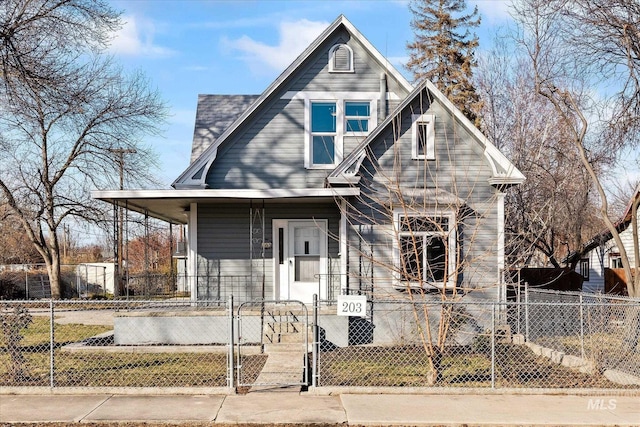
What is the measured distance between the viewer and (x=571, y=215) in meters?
23.8

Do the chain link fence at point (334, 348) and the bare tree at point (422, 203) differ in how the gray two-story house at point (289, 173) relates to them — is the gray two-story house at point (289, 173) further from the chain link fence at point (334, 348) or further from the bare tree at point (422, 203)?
the chain link fence at point (334, 348)

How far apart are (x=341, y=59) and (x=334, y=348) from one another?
7.23m

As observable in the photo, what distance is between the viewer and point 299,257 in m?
16.6

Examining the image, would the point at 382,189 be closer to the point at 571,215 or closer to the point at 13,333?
the point at 13,333

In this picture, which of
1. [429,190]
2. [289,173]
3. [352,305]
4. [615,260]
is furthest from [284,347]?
[615,260]

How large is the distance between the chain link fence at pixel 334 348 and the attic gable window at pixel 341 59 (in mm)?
5945

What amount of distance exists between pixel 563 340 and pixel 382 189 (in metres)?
5.13

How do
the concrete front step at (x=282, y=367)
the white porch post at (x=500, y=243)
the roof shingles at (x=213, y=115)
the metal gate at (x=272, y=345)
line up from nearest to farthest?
the concrete front step at (x=282, y=367), the metal gate at (x=272, y=345), the white porch post at (x=500, y=243), the roof shingles at (x=213, y=115)

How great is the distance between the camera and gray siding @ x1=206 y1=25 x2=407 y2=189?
54.4 feet

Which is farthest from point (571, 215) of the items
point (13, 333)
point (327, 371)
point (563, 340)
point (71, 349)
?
point (13, 333)

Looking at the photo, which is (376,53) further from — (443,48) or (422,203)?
(443,48)

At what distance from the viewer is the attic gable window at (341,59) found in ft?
55.1

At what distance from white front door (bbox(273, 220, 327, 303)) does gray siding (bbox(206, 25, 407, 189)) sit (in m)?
1.06

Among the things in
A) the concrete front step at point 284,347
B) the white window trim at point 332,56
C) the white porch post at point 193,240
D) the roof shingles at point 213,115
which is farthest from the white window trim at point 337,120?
the concrete front step at point 284,347
